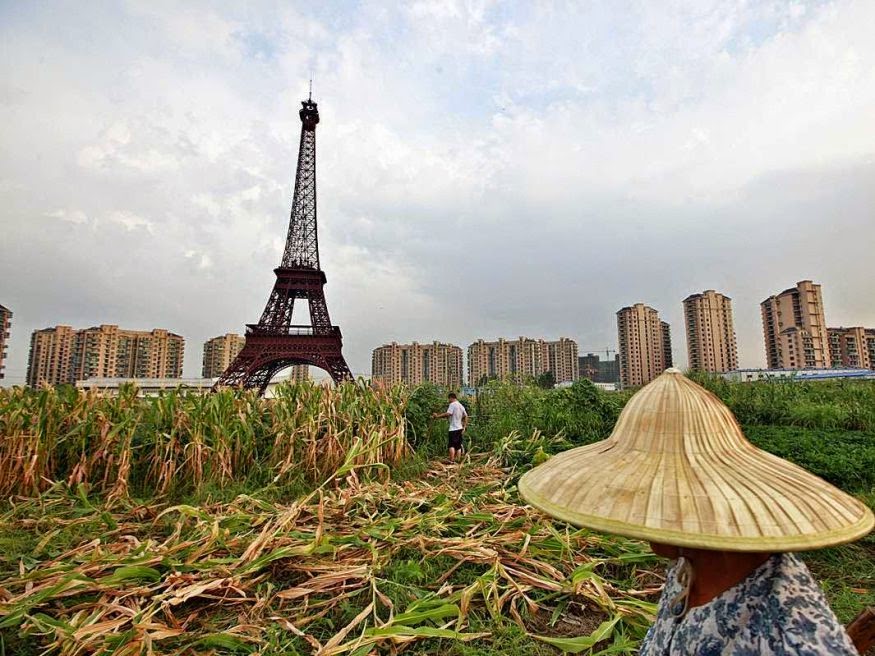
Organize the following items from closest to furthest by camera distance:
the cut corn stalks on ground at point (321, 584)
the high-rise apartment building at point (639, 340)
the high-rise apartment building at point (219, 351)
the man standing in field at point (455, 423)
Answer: the cut corn stalks on ground at point (321, 584) → the man standing in field at point (455, 423) → the high-rise apartment building at point (639, 340) → the high-rise apartment building at point (219, 351)

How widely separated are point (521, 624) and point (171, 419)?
14.8 ft

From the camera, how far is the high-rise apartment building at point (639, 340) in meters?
31.7

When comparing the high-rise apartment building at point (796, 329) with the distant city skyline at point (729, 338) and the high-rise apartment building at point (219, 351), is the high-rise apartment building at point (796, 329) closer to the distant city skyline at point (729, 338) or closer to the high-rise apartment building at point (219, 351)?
the distant city skyline at point (729, 338)

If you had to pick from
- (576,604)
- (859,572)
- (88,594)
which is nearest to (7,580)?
(88,594)

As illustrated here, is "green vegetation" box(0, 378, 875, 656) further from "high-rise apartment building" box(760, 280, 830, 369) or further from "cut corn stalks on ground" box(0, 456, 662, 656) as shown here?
"high-rise apartment building" box(760, 280, 830, 369)

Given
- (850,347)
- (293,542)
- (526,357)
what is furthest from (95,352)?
(850,347)

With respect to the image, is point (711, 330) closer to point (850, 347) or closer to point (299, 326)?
point (850, 347)

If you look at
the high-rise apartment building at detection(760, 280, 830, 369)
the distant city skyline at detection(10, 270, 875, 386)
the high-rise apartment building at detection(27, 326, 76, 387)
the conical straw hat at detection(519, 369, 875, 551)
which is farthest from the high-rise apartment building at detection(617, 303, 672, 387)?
the high-rise apartment building at detection(27, 326, 76, 387)

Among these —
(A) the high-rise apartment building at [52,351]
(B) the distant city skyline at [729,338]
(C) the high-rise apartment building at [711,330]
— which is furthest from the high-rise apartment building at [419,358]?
(A) the high-rise apartment building at [52,351]

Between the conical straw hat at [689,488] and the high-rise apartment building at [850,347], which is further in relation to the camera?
the high-rise apartment building at [850,347]

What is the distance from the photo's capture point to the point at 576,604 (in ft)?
8.13

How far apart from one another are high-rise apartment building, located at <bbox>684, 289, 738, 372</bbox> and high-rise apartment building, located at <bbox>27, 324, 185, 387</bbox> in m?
43.1

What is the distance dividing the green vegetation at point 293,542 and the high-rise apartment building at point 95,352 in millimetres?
40177

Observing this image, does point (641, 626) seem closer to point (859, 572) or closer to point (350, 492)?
point (859, 572)
